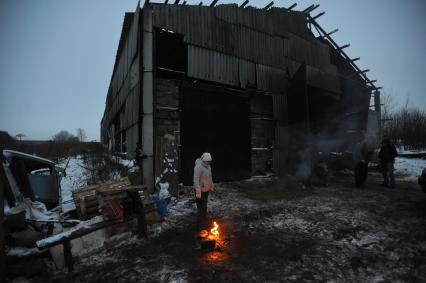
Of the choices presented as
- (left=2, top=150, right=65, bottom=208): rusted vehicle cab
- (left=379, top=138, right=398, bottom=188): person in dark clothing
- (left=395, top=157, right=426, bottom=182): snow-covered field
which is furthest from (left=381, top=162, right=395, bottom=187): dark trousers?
(left=2, top=150, right=65, bottom=208): rusted vehicle cab

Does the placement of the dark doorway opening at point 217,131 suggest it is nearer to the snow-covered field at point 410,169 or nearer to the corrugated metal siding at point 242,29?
the corrugated metal siding at point 242,29

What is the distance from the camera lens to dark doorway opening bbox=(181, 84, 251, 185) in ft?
34.3

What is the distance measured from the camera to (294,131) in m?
13.6

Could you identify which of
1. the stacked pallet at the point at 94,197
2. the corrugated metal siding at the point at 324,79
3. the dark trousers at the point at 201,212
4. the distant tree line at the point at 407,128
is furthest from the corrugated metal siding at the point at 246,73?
the distant tree line at the point at 407,128

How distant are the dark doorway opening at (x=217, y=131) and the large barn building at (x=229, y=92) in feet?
0.15

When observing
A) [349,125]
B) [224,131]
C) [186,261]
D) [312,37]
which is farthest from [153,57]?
[349,125]

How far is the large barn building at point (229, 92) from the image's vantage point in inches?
374

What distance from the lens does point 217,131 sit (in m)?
11.4

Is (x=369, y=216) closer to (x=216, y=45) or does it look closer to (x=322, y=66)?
(x=216, y=45)

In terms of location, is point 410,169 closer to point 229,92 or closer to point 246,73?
point 246,73

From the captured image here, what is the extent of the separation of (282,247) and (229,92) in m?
8.15

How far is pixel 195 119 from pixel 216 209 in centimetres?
440

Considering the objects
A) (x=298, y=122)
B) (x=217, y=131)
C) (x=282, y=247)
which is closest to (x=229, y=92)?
(x=217, y=131)

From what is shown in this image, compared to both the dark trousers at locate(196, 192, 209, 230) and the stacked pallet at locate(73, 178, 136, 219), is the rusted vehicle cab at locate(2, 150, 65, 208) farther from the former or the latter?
the dark trousers at locate(196, 192, 209, 230)
